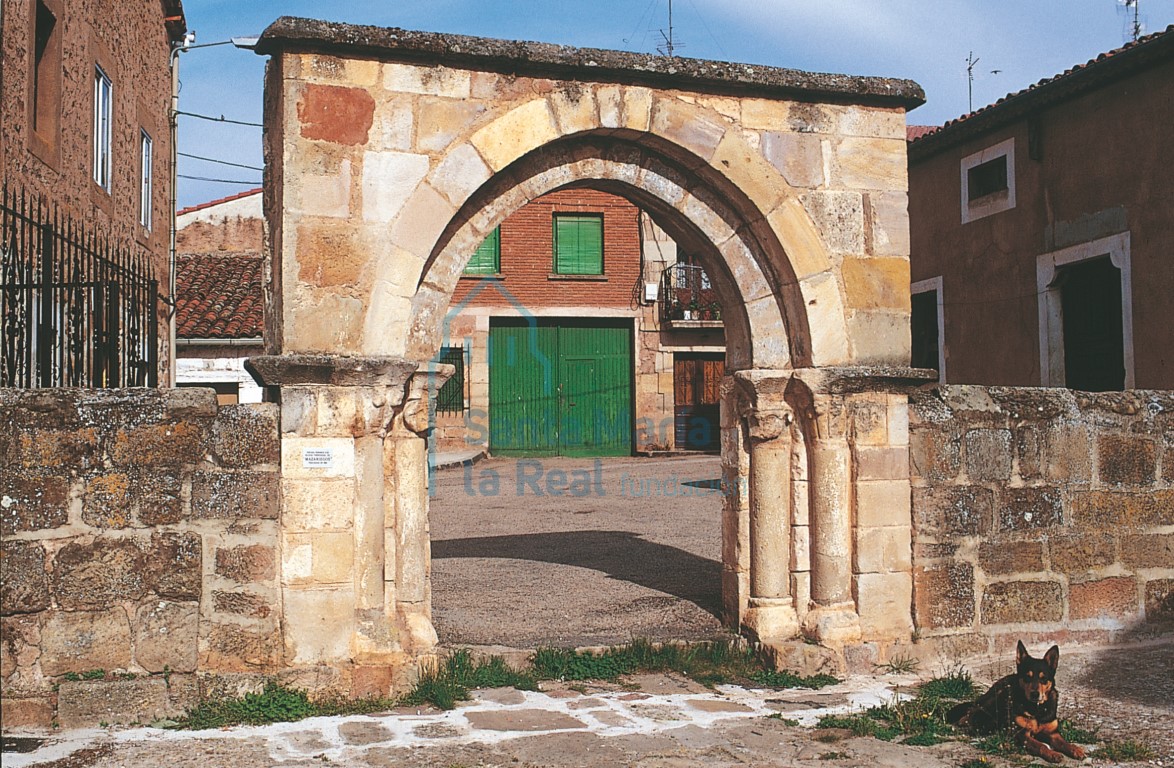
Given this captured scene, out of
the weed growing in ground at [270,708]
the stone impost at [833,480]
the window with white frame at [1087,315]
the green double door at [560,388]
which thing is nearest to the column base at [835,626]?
the stone impost at [833,480]

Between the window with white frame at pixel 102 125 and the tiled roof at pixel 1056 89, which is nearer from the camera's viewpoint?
the window with white frame at pixel 102 125

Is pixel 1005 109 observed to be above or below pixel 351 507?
above

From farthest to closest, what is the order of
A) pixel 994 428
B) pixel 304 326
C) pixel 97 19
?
pixel 97 19 < pixel 994 428 < pixel 304 326

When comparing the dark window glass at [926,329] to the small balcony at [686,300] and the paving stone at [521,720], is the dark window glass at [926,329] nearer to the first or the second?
the small balcony at [686,300]

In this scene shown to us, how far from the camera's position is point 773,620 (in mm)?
5512

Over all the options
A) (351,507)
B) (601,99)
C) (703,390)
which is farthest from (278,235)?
(703,390)

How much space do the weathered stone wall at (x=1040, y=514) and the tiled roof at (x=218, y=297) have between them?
37.4 feet

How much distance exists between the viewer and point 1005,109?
13.1m

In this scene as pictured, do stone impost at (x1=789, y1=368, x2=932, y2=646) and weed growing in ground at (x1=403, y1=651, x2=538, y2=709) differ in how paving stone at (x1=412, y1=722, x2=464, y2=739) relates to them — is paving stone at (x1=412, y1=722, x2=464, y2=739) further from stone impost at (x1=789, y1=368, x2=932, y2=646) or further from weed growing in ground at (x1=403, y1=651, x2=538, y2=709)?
stone impost at (x1=789, y1=368, x2=932, y2=646)

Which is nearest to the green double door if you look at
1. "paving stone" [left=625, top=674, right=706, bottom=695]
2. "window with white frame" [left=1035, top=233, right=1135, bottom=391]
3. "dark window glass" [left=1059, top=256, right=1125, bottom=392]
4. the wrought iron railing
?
"window with white frame" [left=1035, top=233, right=1135, bottom=391]

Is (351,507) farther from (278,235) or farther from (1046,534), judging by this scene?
(1046,534)

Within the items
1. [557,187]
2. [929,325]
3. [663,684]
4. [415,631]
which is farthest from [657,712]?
[929,325]

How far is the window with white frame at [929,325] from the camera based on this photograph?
14758 millimetres

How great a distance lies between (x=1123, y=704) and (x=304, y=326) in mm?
4137
